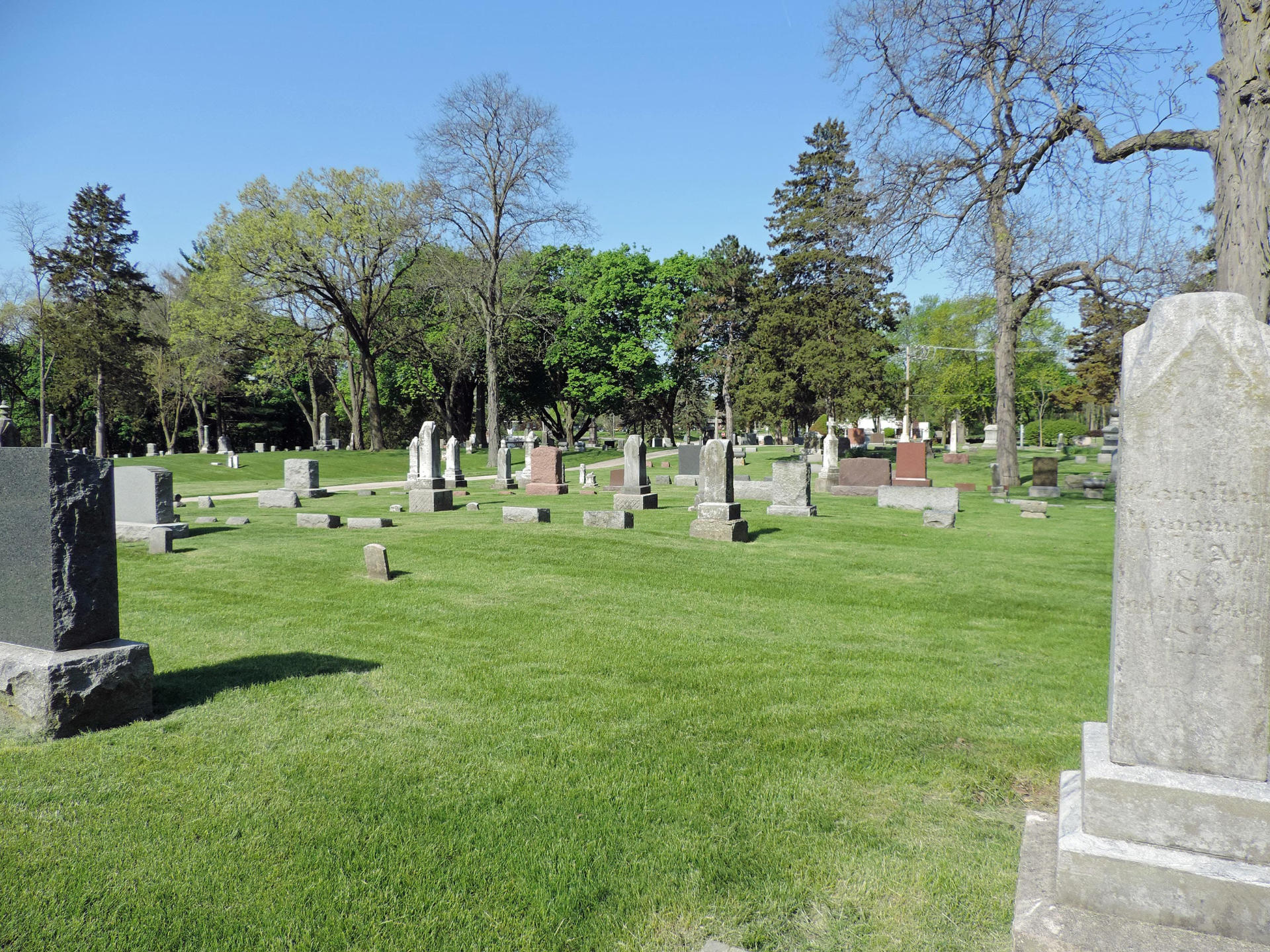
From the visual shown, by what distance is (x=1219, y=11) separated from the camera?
923cm

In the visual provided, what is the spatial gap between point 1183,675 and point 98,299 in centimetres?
4966

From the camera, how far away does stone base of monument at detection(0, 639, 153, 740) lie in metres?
4.19

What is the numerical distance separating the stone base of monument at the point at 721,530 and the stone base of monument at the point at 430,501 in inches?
266

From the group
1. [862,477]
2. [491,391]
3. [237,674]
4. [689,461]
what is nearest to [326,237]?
[491,391]

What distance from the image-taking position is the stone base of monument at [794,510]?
599 inches

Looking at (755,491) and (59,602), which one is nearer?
(59,602)

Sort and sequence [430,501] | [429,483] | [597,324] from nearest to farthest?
[430,501]
[429,483]
[597,324]

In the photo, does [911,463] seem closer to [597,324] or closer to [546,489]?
[546,489]

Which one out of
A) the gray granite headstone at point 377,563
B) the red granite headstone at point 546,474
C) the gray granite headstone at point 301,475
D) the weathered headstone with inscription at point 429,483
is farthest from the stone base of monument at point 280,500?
the gray granite headstone at point 377,563

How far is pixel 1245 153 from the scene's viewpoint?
8.99 meters

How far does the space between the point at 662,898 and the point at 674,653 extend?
3.23 m

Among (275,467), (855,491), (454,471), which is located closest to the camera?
(855,491)

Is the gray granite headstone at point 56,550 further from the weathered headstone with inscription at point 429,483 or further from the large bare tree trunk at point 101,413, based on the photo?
the large bare tree trunk at point 101,413

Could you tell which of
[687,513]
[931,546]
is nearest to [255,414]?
[687,513]
